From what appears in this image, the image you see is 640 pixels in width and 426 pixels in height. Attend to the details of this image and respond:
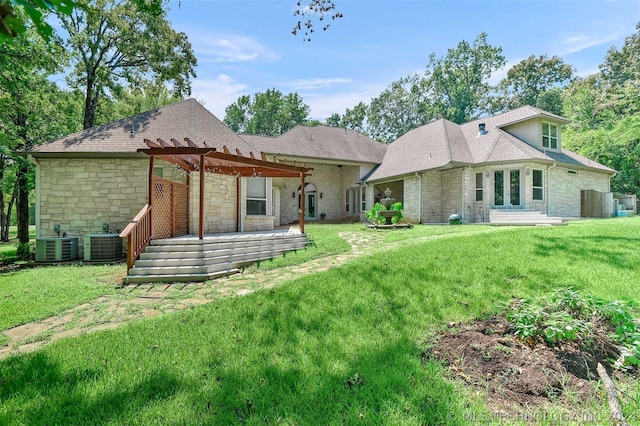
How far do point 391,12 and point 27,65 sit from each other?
10.8m

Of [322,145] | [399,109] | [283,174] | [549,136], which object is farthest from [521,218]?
[399,109]

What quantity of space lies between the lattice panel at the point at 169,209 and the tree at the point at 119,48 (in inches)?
373

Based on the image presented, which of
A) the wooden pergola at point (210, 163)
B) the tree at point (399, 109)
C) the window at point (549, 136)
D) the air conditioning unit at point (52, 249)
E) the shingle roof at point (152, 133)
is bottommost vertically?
the air conditioning unit at point (52, 249)

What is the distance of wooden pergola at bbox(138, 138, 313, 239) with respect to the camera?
21.8ft

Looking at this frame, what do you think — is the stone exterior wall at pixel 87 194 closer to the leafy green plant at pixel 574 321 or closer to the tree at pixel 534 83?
the leafy green plant at pixel 574 321

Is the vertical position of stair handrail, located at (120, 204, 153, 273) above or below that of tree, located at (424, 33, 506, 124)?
below

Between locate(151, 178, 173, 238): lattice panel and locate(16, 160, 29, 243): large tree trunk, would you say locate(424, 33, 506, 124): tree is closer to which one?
locate(151, 178, 173, 238): lattice panel

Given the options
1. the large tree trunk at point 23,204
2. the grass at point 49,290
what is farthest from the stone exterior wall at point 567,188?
the large tree trunk at point 23,204

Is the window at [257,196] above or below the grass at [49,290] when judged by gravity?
above

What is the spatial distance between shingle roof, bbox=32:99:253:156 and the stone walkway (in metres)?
6.22

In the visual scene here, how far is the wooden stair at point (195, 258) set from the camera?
6152mm

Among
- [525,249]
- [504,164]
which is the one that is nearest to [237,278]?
[525,249]

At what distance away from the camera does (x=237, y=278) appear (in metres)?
6.14

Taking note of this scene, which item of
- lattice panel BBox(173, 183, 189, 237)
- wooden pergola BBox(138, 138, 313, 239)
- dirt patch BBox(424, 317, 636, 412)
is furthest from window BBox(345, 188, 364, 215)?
dirt patch BBox(424, 317, 636, 412)
